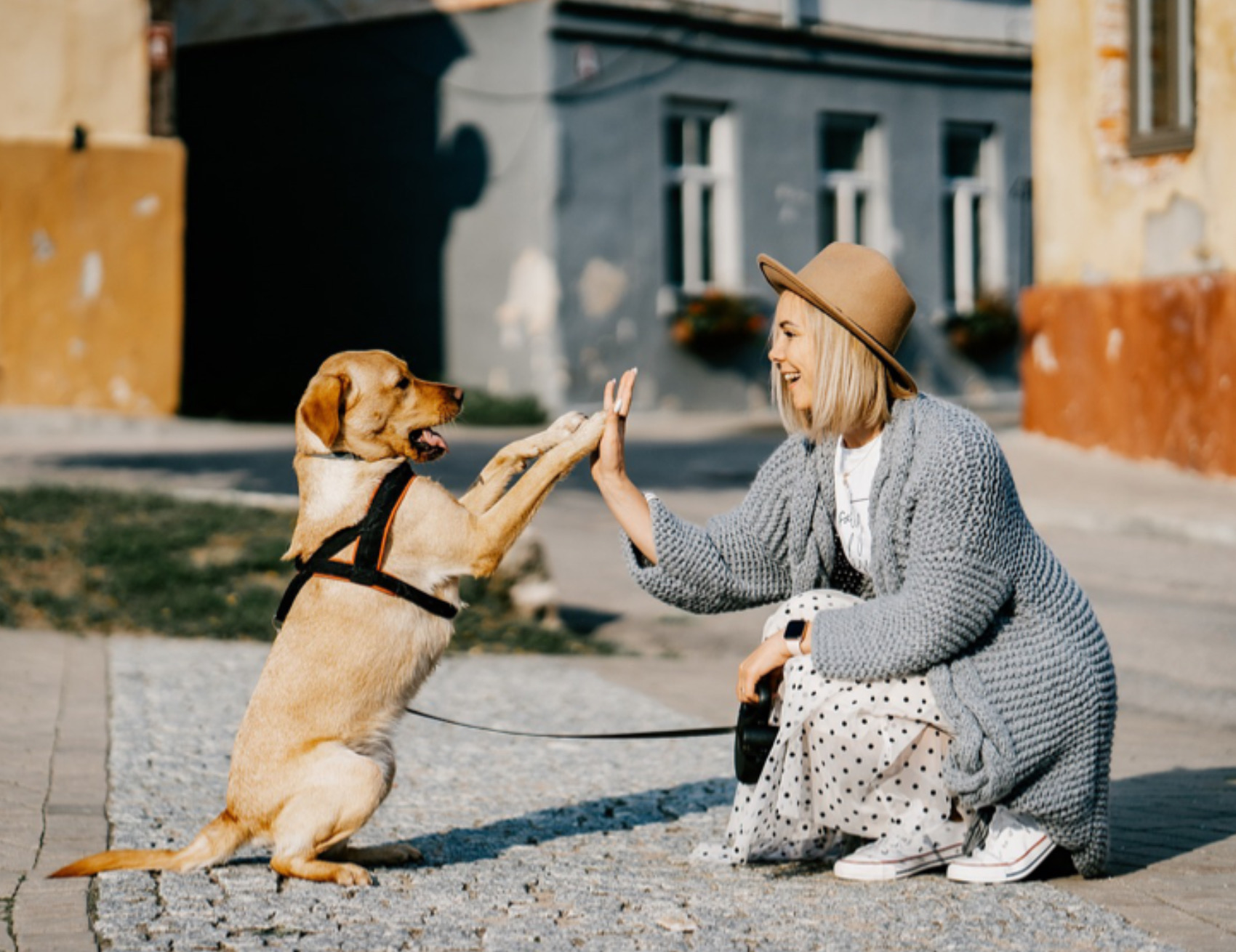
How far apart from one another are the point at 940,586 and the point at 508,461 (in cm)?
130

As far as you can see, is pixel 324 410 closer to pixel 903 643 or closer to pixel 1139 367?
pixel 903 643

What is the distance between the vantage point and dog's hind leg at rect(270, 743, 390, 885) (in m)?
4.11

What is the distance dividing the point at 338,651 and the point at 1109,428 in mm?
10662

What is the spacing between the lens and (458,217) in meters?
20.3

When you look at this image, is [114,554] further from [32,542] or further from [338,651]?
[338,651]

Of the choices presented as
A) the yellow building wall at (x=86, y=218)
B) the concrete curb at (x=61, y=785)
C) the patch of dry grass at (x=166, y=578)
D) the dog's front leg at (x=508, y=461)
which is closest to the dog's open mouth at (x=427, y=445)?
the dog's front leg at (x=508, y=461)

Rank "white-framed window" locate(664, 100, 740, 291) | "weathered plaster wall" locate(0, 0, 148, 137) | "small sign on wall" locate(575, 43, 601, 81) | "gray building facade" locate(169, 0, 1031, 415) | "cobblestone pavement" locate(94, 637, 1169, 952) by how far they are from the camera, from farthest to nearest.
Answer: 1. "white-framed window" locate(664, 100, 740, 291)
2. "gray building facade" locate(169, 0, 1031, 415)
3. "small sign on wall" locate(575, 43, 601, 81)
4. "weathered plaster wall" locate(0, 0, 148, 137)
5. "cobblestone pavement" locate(94, 637, 1169, 952)

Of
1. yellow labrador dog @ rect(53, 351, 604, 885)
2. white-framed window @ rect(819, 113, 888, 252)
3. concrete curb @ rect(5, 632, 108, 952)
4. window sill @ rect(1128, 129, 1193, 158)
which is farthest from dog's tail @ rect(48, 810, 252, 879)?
white-framed window @ rect(819, 113, 888, 252)

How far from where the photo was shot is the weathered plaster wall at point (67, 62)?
1684 cm

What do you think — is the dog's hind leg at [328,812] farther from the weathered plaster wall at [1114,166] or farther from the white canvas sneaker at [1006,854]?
the weathered plaster wall at [1114,166]

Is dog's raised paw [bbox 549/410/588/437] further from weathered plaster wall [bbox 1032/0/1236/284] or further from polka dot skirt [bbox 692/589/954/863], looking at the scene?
weathered plaster wall [bbox 1032/0/1236/284]

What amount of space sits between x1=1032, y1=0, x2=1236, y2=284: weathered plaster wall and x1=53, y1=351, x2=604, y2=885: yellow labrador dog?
9.23 m

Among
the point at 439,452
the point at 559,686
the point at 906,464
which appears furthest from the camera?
the point at 559,686

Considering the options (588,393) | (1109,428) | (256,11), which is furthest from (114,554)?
(256,11)
